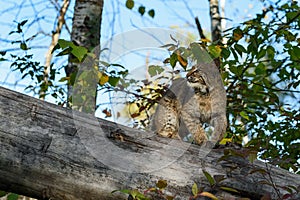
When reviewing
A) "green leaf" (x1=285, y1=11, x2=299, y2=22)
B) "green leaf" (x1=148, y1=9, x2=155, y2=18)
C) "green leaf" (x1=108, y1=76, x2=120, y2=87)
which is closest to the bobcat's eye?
"green leaf" (x1=108, y1=76, x2=120, y2=87)

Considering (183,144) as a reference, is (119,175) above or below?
below

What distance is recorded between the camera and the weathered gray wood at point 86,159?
1.58 m

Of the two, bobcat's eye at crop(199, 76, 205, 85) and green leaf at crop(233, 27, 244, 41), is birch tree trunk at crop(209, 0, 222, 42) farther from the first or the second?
bobcat's eye at crop(199, 76, 205, 85)

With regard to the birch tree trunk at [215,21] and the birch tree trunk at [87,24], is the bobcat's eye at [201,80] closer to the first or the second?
the birch tree trunk at [87,24]

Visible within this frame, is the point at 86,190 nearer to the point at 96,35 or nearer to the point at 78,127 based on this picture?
the point at 78,127

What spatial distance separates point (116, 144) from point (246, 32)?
1334 mm

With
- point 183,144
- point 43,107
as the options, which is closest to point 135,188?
point 183,144

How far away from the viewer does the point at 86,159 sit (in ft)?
5.39

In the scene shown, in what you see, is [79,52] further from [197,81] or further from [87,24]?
[87,24]

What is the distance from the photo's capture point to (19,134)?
1601 mm

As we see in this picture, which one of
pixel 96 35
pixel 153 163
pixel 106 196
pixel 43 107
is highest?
pixel 96 35

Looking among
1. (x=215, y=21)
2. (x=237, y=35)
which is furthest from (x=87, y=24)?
(x=215, y=21)

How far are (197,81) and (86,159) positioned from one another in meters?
0.89

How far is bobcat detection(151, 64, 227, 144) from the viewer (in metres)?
2.27
